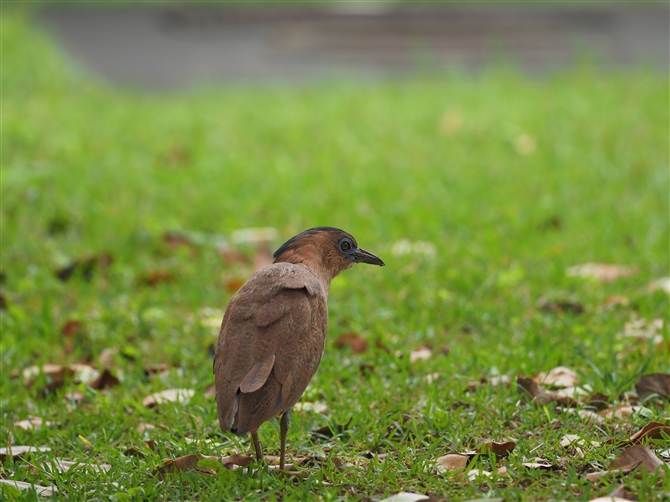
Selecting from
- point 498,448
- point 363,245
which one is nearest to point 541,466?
point 498,448

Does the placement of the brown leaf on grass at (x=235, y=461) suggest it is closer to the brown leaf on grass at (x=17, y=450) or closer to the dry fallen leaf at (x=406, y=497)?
the dry fallen leaf at (x=406, y=497)

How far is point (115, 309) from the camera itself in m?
4.91

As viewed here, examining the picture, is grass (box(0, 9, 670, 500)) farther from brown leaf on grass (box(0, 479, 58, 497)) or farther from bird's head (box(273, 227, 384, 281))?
bird's head (box(273, 227, 384, 281))

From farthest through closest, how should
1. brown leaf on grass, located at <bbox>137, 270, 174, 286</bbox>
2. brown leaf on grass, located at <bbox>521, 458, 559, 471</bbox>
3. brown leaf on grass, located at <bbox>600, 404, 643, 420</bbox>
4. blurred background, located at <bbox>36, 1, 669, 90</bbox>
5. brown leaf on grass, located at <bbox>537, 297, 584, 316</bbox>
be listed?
blurred background, located at <bbox>36, 1, 669, 90</bbox> < brown leaf on grass, located at <bbox>137, 270, 174, 286</bbox> < brown leaf on grass, located at <bbox>537, 297, 584, 316</bbox> < brown leaf on grass, located at <bbox>600, 404, 643, 420</bbox> < brown leaf on grass, located at <bbox>521, 458, 559, 471</bbox>

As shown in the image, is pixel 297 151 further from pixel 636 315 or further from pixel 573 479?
pixel 573 479

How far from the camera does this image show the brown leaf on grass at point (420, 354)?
4.16 metres

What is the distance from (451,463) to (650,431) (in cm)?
72

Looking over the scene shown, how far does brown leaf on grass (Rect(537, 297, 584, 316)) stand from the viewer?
4691 mm

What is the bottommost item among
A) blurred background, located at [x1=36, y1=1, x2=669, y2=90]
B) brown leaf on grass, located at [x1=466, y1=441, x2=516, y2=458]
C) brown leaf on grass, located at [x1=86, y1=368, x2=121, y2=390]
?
brown leaf on grass, located at [x1=466, y1=441, x2=516, y2=458]

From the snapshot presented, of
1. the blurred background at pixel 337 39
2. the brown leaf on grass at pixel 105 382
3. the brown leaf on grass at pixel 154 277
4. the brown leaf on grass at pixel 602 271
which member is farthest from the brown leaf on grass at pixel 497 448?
the blurred background at pixel 337 39

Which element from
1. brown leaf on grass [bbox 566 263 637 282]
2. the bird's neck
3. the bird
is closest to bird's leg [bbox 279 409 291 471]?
the bird

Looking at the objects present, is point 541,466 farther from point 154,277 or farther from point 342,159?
point 342,159

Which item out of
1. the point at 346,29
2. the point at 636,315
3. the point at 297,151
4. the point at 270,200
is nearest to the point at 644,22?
the point at 346,29

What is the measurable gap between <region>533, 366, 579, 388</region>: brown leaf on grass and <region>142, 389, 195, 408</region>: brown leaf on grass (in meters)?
1.51
